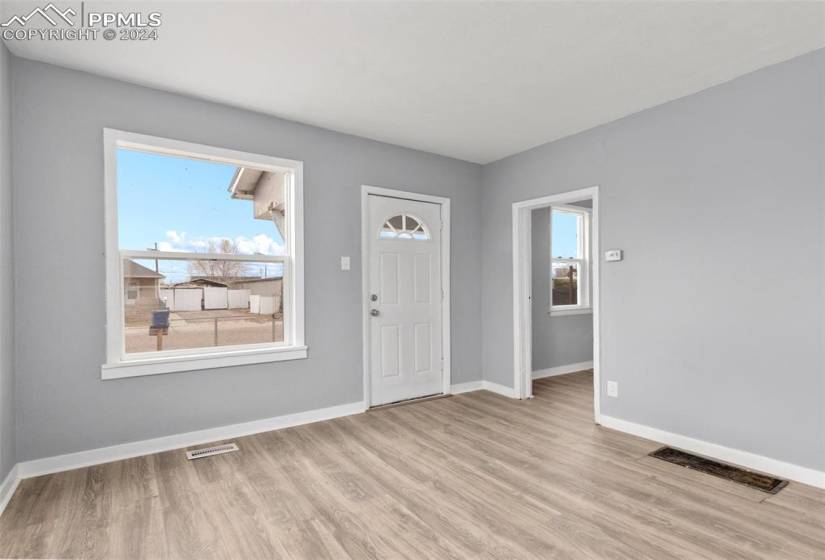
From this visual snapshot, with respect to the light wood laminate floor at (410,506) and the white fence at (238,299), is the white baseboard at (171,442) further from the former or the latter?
the white fence at (238,299)

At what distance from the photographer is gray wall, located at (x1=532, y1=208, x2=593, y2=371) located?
550 centimetres

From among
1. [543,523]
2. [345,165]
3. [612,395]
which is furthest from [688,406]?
[345,165]

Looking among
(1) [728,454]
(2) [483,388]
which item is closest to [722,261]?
(1) [728,454]

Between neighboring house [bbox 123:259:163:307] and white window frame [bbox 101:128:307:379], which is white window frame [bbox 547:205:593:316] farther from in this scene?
neighboring house [bbox 123:259:163:307]

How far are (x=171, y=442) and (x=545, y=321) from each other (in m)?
4.37

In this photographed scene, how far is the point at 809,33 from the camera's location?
7.84ft

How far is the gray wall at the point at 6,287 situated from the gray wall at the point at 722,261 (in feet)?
13.9

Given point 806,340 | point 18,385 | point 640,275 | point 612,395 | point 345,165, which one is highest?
point 345,165

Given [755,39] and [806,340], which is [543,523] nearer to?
[806,340]

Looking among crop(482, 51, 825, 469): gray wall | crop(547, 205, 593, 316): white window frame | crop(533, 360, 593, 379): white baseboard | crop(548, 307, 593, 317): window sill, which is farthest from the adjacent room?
crop(547, 205, 593, 316): white window frame

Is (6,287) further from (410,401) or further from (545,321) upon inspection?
(545,321)

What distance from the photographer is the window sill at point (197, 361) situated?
2.94 metres

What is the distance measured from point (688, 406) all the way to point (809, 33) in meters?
2.47

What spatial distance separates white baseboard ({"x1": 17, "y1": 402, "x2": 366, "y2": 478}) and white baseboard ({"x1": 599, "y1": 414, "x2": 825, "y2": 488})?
2.41m
